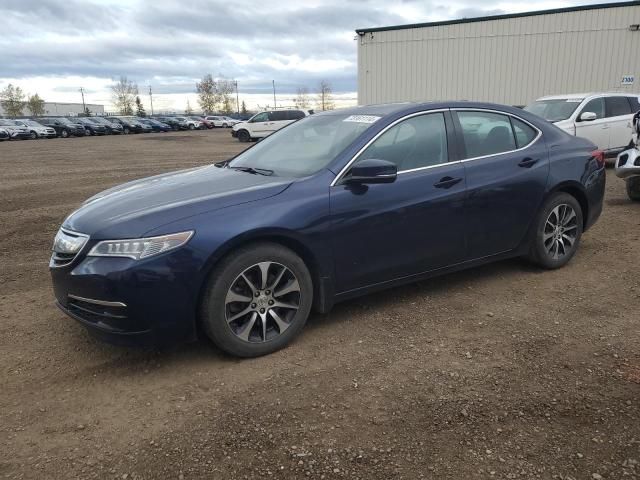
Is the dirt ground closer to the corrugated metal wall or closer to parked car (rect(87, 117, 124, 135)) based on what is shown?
the corrugated metal wall

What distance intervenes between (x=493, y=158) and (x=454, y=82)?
21.4m

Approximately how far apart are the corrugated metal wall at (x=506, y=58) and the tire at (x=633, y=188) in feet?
52.2

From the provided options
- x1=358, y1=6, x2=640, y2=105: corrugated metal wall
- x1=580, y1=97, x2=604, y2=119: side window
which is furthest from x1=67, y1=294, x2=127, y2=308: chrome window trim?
x1=358, y1=6, x2=640, y2=105: corrugated metal wall

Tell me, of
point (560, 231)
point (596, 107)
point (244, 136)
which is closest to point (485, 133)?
point (560, 231)

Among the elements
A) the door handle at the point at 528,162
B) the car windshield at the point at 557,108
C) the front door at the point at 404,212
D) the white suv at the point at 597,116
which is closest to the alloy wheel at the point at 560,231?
the door handle at the point at 528,162

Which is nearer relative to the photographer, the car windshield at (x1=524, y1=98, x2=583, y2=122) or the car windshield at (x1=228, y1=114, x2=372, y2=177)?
the car windshield at (x1=228, y1=114, x2=372, y2=177)

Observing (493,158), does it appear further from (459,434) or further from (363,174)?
(459,434)

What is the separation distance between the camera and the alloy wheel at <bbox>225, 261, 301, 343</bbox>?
3.34 m

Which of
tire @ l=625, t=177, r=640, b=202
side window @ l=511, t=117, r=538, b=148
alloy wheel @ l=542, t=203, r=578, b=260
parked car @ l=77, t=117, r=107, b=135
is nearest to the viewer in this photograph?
side window @ l=511, t=117, r=538, b=148

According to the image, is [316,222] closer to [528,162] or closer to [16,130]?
[528,162]

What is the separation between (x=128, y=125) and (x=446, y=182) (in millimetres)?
49594

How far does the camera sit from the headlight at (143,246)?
3090mm

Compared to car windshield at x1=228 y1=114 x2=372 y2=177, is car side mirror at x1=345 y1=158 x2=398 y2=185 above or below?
below

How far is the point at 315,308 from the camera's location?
12.5ft
